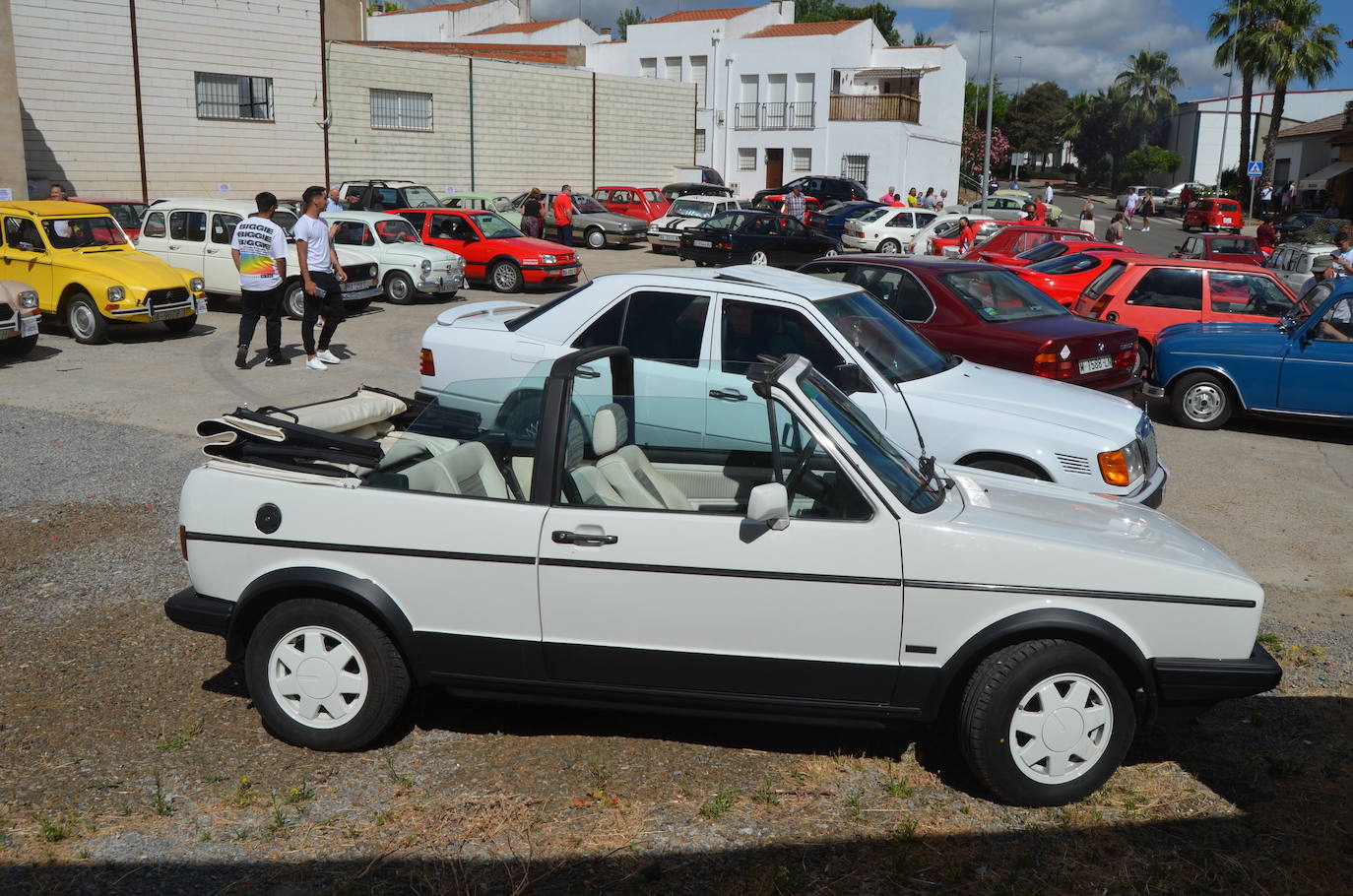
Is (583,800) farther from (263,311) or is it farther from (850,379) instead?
(263,311)

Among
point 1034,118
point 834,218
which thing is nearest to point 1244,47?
point 834,218

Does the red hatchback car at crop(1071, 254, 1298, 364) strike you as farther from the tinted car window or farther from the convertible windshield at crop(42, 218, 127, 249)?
the convertible windshield at crop(42, 218, 127, 249)

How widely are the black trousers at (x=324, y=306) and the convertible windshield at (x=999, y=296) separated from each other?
6.77 m

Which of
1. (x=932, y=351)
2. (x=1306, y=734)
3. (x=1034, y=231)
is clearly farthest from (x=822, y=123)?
(x=1306, y=734)

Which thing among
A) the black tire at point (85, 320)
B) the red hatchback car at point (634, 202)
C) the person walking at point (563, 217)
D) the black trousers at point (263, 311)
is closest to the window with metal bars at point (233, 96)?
the person walking at point (563, 217)

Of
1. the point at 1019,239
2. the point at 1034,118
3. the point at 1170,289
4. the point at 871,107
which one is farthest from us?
the point at 1034,118

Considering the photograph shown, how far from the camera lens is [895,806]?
4.18 m

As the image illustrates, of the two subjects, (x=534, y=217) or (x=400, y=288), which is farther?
(x=534, y=217)

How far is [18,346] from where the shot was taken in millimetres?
12961

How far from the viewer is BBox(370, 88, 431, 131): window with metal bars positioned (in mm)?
32344

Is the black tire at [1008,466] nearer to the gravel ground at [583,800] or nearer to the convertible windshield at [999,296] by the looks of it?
the gravel ground at [583,800]

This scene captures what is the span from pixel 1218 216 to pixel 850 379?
43.9 m

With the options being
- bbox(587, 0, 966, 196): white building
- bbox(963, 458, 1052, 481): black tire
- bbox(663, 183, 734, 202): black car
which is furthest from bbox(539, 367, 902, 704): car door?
bbox(587, 0, 966, 196): white building

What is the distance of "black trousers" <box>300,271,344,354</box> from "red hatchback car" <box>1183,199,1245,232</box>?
128ft
